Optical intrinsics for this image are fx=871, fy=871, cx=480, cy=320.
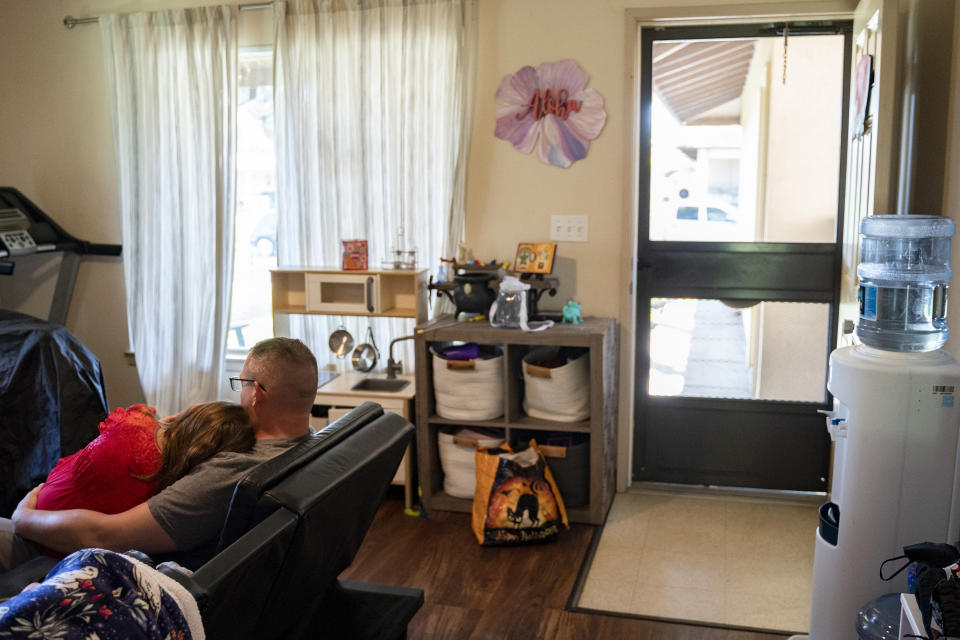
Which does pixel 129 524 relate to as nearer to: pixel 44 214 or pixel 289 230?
pixel 289 230

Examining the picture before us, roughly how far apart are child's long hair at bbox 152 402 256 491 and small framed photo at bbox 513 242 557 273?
1.85 m

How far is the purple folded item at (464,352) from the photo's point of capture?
145 inches

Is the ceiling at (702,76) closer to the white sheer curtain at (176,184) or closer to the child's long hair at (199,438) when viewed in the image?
the white sheer curtain at (176,184)

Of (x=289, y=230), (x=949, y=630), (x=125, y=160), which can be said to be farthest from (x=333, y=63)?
(x=949, y=630)

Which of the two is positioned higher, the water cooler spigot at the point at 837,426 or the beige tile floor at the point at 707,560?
the water cooler spigot at the point at 837,426

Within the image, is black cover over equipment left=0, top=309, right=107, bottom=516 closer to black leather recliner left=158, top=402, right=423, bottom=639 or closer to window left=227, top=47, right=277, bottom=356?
window left=227, top=47, right=277, bottom=356

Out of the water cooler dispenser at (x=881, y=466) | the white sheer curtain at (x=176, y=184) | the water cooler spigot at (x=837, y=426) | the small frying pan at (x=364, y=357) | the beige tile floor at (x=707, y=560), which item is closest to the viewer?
the water cooler dispenser at (x=881, y=466)

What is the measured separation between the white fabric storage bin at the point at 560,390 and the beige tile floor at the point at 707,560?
52 centimetres

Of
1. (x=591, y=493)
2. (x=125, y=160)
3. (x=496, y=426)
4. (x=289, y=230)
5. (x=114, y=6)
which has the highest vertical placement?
(x=114, y=6)

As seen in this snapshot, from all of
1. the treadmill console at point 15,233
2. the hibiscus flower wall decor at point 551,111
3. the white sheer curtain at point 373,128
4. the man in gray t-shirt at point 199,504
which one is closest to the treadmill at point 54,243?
the treadmill console at point 15,233

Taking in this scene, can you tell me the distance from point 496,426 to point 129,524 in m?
1.91

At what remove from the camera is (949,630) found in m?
1.68

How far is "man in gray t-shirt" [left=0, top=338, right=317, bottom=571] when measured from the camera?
78.2 inches

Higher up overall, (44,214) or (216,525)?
(44,214)
